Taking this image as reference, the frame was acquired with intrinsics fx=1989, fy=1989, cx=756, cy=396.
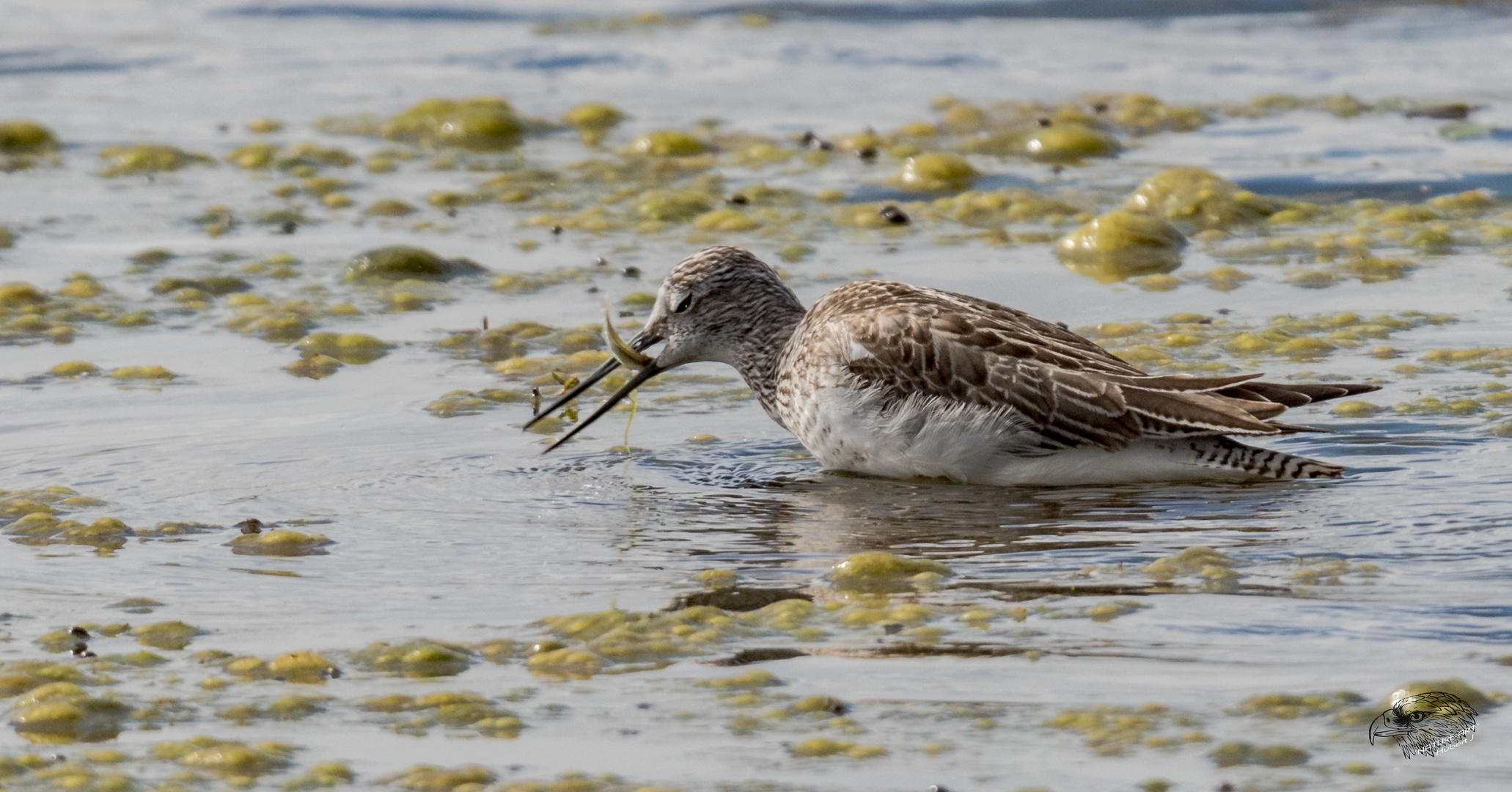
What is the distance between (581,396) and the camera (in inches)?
287

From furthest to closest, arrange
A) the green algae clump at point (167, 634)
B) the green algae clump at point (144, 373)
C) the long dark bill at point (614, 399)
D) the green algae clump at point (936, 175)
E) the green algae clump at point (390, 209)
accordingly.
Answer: the green algae clump at point (936, 175) < the green algae clump at point (390, 209) < the green algae clump at point (144, 373) < the long dark bill at point (614, 399) < the green algae clump at point (167, 634)

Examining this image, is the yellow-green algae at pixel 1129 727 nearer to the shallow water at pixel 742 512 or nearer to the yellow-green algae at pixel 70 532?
the shallow water at pixel 742 512

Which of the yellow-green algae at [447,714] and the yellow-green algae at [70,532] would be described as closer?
the yellow-green algae at [447,714]

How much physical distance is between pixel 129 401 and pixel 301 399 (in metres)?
0.60

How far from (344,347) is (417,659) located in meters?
3.44

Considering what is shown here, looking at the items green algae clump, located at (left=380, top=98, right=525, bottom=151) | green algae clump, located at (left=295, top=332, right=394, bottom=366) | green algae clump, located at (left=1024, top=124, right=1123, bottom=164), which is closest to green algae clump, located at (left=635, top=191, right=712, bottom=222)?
green algae clump, located at (left=380, top=98, right=525, bottom=151)

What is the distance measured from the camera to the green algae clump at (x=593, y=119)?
39.3 ft

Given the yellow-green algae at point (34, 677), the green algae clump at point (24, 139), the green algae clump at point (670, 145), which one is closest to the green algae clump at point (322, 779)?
the yellow-green algae at point (34, 677)

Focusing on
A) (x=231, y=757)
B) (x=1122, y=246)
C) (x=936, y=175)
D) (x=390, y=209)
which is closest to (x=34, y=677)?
(x=231, y=757)

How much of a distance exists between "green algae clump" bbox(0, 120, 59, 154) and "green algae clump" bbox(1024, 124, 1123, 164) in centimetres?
564

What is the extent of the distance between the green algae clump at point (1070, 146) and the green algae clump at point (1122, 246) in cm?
191

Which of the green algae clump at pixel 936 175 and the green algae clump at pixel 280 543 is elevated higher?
the green algae clump at pixel 936 175

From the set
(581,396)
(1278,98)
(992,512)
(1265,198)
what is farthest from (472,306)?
(1278,98)

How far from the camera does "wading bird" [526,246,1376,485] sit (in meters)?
6.01
